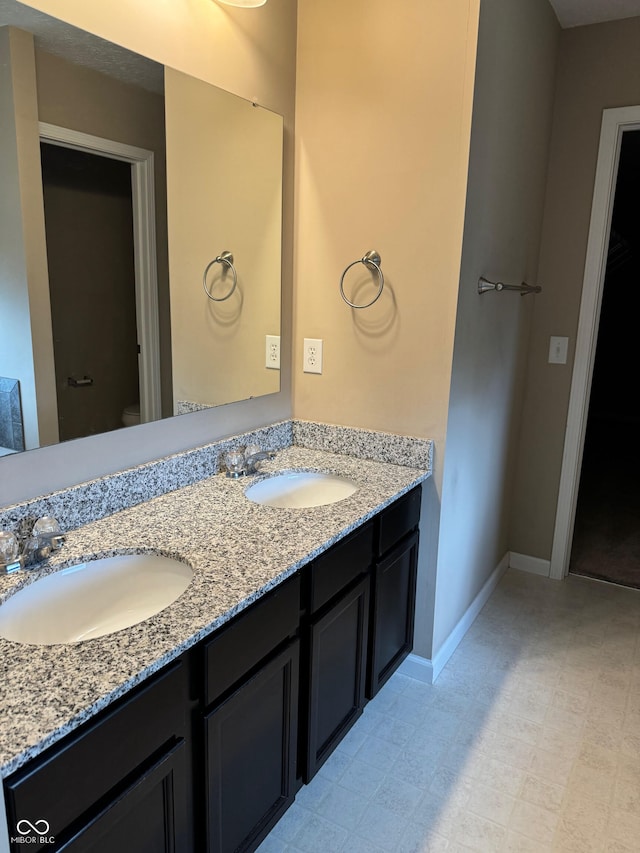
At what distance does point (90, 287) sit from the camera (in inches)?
58.4

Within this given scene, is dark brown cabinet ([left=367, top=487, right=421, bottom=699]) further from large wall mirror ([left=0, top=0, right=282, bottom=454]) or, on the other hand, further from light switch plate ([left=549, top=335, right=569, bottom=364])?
light switch plate ([left=549, top=335, right=569, bottom=364])

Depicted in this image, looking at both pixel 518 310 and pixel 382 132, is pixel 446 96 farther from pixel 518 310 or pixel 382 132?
pixel 518 310

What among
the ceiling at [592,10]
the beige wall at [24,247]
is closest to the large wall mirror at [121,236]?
the beige wall at [24,247]

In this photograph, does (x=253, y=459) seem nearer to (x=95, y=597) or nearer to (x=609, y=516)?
(x=95, y=597)

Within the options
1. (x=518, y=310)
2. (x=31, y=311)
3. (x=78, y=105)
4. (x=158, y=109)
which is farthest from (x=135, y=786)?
(x=518, y=310)

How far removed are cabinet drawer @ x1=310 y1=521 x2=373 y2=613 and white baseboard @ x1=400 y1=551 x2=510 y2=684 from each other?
714 millimetres

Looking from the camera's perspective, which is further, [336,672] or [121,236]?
[336,672]

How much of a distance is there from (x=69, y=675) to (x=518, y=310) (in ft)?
7.60

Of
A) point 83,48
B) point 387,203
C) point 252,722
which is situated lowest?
point 252,722

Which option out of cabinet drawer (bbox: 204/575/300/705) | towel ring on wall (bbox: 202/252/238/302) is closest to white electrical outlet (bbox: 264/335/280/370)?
towel ring on wall (bbox: 202/252/238/302)

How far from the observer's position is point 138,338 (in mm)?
1650

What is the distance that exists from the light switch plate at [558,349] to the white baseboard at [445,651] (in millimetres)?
1081

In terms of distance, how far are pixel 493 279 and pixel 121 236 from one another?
4.41 ft

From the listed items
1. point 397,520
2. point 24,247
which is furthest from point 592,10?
point 24,247
